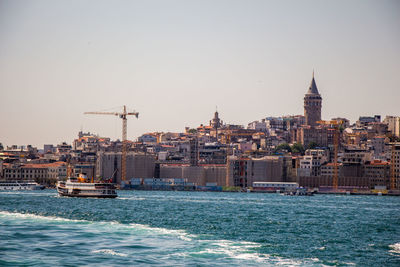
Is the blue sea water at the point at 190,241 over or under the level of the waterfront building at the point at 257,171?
under

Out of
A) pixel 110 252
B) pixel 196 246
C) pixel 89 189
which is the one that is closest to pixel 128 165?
pixel 89 189

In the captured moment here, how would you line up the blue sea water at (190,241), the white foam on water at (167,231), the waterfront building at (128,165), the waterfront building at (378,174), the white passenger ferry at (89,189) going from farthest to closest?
the waterfront building at (128,165)
the waterfront building at (378,174)
the white passenger ferry at (89,189)
the white foam on water at (167,231)
the blue sea water at (190,241)

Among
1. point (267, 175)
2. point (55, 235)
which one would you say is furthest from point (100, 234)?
point (267, 175)

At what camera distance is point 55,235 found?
1610 inches

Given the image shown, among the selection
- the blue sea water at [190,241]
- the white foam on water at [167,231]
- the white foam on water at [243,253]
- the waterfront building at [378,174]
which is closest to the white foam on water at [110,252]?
the blue sea water at [190,241]

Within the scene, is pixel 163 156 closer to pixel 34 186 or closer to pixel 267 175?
pixel 267 175

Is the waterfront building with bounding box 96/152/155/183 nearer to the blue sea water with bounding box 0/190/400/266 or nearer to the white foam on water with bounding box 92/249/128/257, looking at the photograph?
the blue sea water with bounding box 0/190/400/266

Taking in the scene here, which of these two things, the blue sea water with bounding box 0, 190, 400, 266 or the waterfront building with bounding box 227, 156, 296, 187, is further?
the waterfront building with bounding box 227, 156, 296, 187

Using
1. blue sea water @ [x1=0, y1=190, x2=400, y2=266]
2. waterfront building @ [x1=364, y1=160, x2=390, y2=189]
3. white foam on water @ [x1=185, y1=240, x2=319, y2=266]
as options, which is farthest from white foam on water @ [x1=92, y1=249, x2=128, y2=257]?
waterfront building @ [x1=364, y1=160, x2=390, y2=189]

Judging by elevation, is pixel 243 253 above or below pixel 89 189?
below

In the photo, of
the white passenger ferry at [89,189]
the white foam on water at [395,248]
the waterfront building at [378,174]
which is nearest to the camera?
the white foam on water at [395,248]

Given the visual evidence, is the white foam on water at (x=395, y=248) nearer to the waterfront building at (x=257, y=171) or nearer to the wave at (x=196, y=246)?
the wave at (x=196, y=246)

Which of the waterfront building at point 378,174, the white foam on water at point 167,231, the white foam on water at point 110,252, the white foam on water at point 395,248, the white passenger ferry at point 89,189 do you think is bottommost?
the white foam on water at point 395,248

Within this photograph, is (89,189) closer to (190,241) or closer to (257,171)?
(190,241)
